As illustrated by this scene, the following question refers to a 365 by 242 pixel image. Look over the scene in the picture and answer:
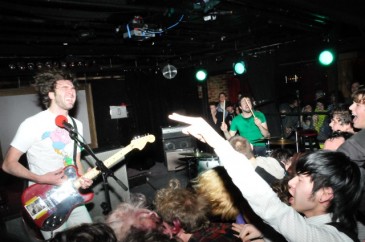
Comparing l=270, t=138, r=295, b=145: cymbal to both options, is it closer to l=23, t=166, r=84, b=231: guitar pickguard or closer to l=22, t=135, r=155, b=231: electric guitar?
l=22, t=135, r=155, b=231: electric guitar

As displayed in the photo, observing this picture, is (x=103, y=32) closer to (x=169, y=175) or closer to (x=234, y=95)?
(x=169, y=175)

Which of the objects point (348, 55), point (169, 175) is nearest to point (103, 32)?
point (169, 175)

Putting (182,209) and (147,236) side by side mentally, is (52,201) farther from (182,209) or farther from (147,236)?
(147,236)

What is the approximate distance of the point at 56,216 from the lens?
7.87 feet

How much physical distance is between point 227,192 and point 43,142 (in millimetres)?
1619

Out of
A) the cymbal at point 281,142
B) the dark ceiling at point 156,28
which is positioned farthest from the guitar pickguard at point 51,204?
the cymbal at point 281,142

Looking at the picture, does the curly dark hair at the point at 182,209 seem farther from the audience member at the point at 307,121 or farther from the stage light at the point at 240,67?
the audience member at the point at 307,121

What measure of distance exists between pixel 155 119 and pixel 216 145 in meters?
7.52

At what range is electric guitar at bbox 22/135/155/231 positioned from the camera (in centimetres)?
238

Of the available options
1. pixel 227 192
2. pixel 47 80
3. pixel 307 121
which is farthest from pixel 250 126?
pixel 47 80

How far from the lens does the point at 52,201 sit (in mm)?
2398

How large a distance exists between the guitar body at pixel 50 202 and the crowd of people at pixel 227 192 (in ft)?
0.21

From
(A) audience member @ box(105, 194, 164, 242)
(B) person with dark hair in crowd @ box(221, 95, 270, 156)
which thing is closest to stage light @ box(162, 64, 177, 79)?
(B) person with dark hair in crowd @ box(221, 95, 270, 156)

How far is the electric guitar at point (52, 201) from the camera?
7.80 feet
